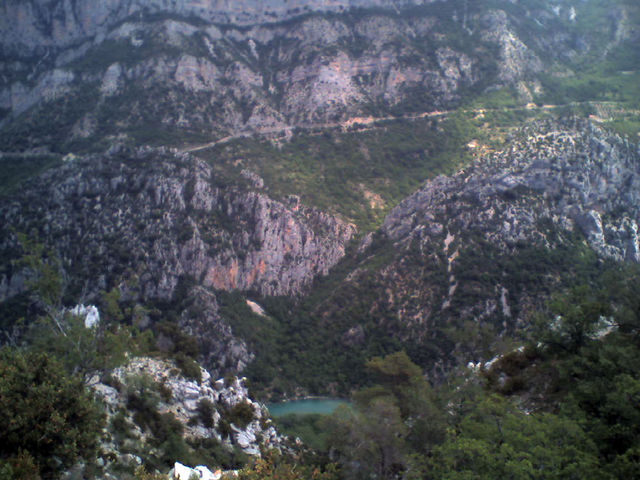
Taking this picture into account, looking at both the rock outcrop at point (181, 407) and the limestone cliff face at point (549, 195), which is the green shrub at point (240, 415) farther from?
the limestone cliff face at point (549, 195)

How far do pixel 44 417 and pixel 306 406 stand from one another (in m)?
46.1

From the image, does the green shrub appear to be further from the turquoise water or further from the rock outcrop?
the turquoise water

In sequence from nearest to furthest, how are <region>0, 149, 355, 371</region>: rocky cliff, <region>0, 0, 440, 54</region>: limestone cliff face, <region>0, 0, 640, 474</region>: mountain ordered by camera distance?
<region>0, 0, 640, 474</region>: mountain
<region>0, 149, 355, 371</region>: rocky cliff
<region>0, 0, 440, 54</region>: limestone cliff face

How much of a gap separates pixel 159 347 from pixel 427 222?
145 ft

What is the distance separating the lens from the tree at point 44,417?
2170 cm

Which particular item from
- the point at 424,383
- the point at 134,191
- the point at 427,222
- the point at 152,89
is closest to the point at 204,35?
the point at 152,89

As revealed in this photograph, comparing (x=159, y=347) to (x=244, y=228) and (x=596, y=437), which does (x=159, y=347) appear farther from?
(x=596, y=437)

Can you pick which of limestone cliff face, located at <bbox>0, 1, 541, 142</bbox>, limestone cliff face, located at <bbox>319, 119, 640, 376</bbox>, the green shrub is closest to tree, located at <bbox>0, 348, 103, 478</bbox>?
the green shrub

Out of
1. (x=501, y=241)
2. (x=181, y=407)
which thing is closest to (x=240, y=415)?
(x=181, y=407)

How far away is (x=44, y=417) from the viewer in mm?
22609

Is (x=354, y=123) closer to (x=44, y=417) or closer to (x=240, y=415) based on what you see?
(x=240, y=415)

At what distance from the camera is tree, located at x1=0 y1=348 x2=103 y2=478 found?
21703 millimetres

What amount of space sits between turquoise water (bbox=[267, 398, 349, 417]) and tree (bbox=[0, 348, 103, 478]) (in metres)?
40.7

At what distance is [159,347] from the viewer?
175ft
